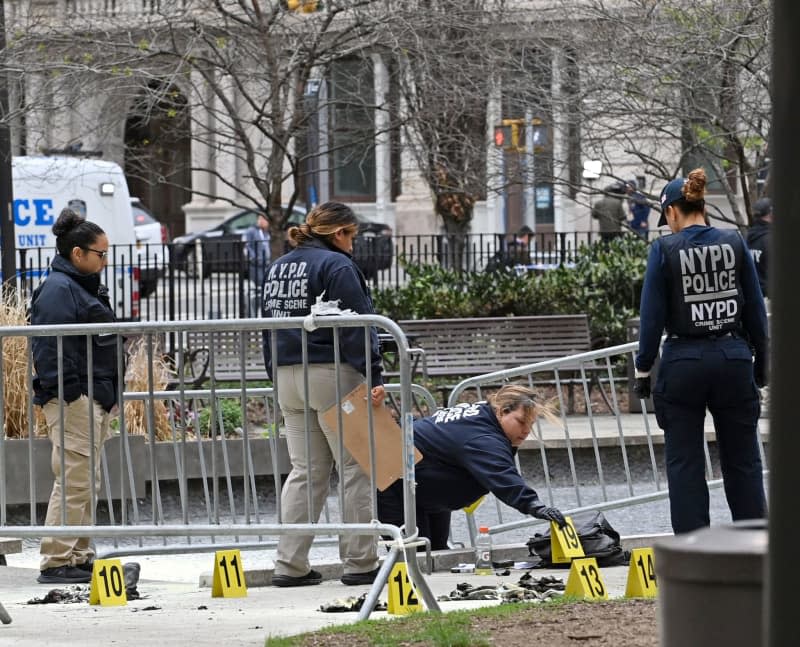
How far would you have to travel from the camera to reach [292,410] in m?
7.17

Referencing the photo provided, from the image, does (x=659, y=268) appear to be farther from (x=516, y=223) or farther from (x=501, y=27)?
(x=516, y=223)

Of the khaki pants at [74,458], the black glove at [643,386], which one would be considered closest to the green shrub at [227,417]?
the khaki pants at [74,458]

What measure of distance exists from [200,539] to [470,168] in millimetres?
7588

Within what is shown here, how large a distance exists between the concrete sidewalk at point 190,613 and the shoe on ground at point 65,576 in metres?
0.04

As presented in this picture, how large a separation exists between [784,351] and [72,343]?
5.25m

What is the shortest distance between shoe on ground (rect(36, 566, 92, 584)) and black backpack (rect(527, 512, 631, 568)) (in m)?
2.23

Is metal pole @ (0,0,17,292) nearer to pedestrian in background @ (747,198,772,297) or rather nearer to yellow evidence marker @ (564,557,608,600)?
pedestrian in background @ (747,198,772,297)

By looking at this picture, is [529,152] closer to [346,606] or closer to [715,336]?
[715,336]

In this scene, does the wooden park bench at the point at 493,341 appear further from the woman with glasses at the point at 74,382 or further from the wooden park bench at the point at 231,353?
the woman with glasses at the point at 74,382

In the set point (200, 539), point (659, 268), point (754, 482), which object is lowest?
point (200, 539)

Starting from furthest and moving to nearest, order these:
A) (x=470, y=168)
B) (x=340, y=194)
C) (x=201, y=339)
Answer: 1. (x=340, y=194)
2. (x=470, y=168)
3. (x=201, y=339)

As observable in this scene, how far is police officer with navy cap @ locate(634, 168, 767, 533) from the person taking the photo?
6.77m

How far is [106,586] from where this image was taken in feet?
22.5

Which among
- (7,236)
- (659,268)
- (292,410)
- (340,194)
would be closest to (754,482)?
(659,268)
